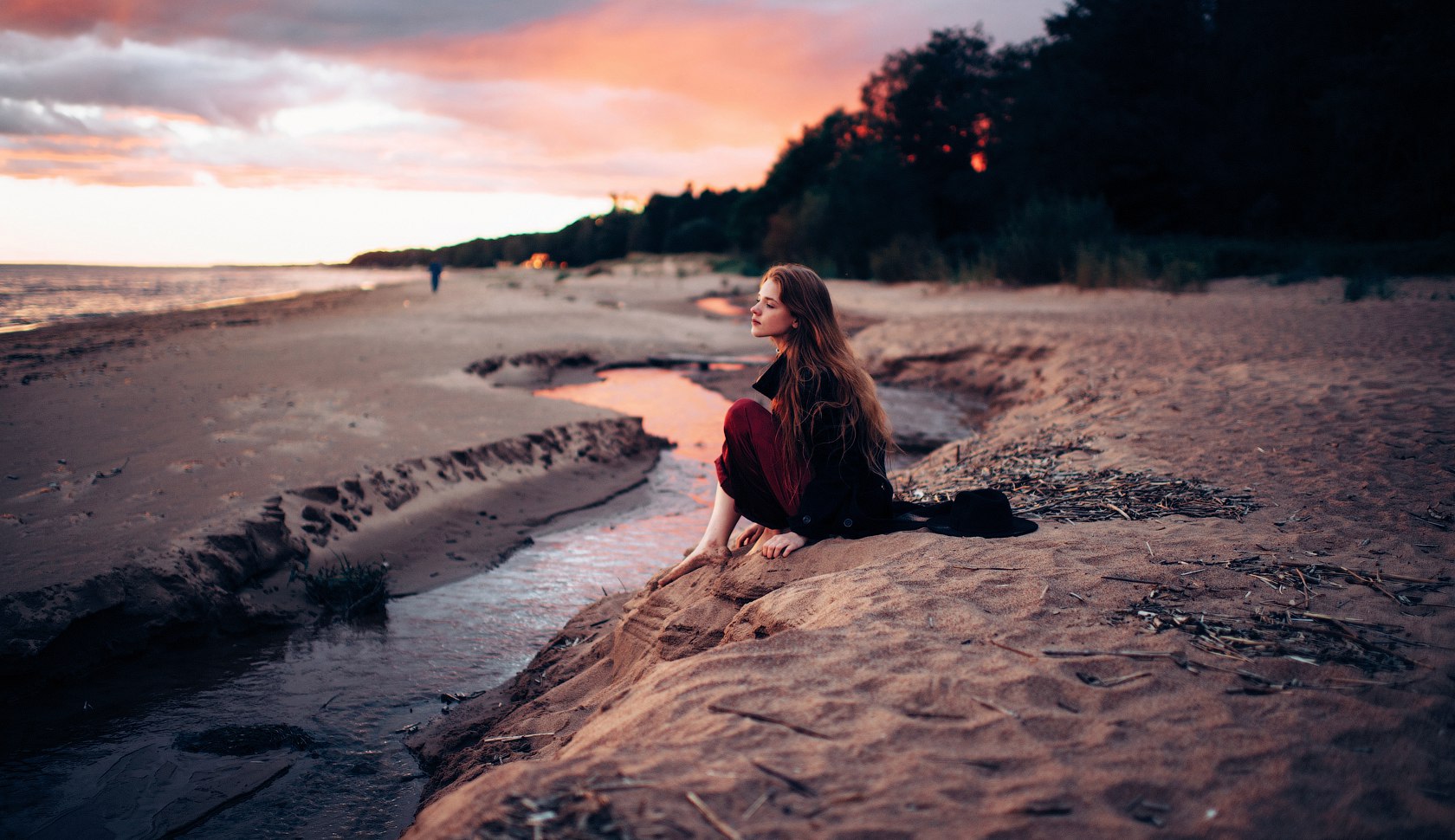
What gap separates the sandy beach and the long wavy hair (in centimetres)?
52

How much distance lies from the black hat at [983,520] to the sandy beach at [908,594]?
14 centimetres

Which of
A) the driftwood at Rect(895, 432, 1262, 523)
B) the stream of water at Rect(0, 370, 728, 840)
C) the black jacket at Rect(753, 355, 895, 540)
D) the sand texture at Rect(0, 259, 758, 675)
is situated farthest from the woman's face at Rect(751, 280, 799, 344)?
the sand texture at Rect(0, 259, 758, 675)

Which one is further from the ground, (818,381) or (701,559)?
(818,381)

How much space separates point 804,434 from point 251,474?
4.35m

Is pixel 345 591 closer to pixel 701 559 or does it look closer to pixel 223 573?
A: pixel 223 573

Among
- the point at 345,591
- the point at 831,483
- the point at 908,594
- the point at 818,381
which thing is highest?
the point at 818,381

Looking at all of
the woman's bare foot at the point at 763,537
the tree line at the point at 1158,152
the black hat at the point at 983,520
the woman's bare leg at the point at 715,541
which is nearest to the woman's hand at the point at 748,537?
the woman's bare foot at the point at 763,537

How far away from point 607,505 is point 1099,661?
16.5 ft

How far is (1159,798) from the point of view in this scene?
70.9 inches

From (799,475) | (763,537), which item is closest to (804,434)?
(799,475)

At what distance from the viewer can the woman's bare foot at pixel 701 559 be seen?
378 cm

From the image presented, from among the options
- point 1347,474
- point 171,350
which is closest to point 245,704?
point 1347,474

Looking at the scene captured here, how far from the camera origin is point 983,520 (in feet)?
12.2

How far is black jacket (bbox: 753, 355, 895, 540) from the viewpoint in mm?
3508
